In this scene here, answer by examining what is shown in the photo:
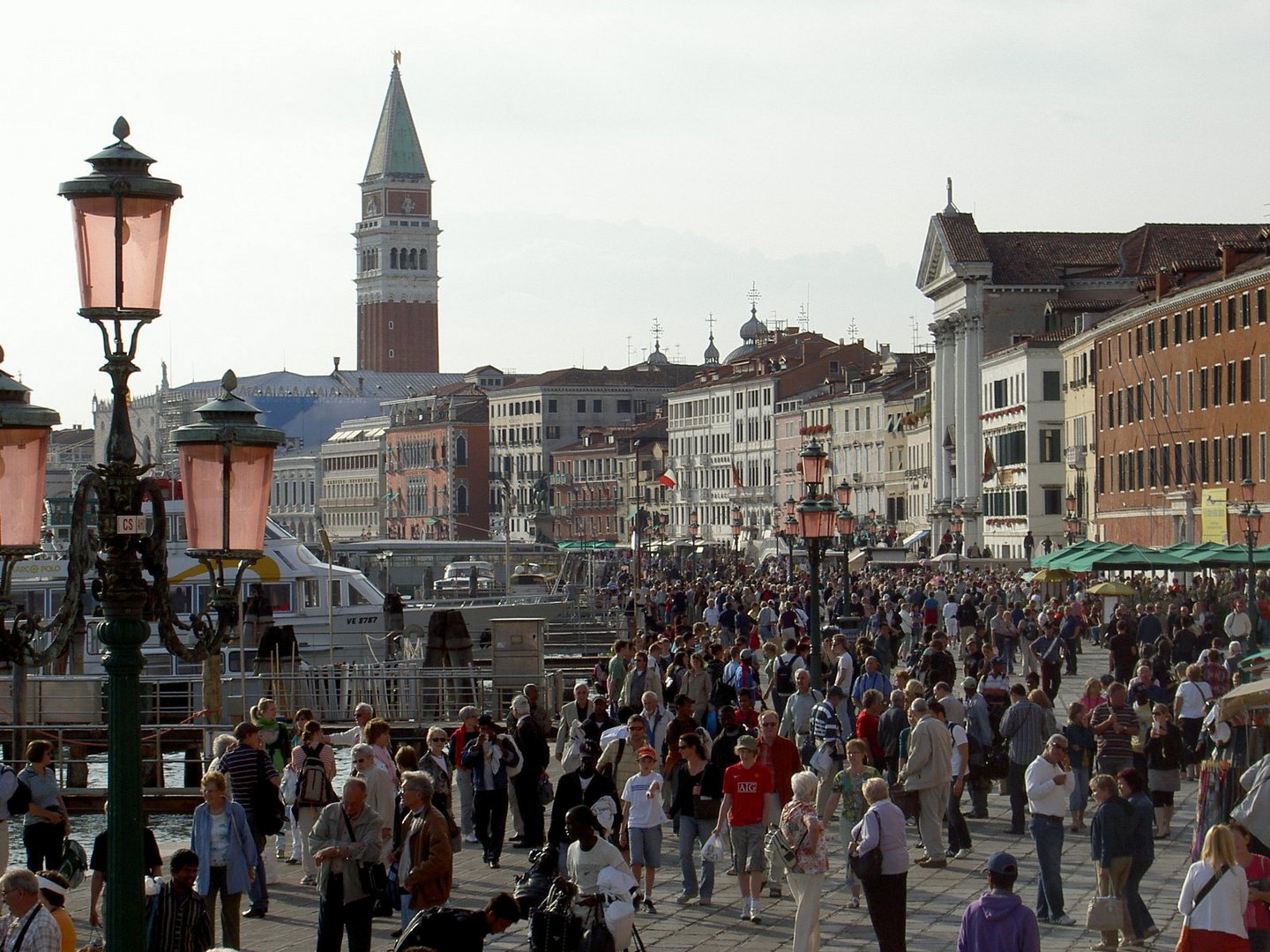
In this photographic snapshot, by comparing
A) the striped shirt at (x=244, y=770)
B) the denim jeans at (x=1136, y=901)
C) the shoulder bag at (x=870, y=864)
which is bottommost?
the denim jeans at (x=1136, y=901)

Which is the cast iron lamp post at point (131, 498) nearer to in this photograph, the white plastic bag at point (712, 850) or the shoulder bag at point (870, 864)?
the shoulder bag at point (870, 864)

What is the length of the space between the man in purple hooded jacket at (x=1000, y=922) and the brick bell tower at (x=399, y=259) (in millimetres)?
177334

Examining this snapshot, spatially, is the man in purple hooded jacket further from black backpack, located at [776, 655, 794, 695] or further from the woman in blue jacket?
black backpack, located at [776, 655, 794, 695]

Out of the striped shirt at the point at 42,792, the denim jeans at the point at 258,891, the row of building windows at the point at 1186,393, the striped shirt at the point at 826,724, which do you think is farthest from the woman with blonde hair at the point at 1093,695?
the row of building windows at the point at 1186,393

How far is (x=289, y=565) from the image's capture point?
3725 cm

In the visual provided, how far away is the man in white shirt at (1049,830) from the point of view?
13.3m

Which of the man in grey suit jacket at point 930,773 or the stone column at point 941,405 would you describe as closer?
the man in grey suit jacket at point 930,773

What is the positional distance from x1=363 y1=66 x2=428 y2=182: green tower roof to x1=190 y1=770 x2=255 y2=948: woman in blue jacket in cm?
17706

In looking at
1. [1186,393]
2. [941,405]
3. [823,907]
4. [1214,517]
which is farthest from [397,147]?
[823,907]

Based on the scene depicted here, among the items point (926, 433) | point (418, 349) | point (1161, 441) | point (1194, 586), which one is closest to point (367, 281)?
point (418, 349)

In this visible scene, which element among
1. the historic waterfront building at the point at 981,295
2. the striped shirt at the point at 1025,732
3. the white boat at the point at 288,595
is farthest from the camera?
the historic waterfront building at the point at 981,295

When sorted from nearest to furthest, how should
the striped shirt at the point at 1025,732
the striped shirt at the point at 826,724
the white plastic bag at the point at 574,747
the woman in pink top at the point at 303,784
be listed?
the woman in pink top at the point at 303,784, the white plastic bag at the point at 574,747, the striped shirt at the point at 826,724, the striped shirt at the point at 1025,732

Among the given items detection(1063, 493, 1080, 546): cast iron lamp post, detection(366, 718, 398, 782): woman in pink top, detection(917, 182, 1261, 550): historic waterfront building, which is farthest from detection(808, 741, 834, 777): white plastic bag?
detection(917, 182, 1261, 550): historic waterfront building

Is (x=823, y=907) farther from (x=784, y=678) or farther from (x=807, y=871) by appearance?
(x=784, y=678)
